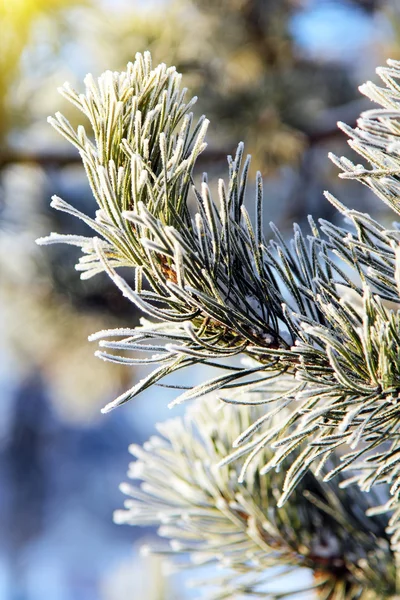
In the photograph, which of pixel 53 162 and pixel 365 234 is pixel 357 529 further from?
pixel 53 162

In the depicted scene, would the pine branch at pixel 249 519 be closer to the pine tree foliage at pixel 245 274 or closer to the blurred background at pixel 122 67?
the pine tree foliage at pixel 245 274

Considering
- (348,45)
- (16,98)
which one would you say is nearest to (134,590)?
(16,98)

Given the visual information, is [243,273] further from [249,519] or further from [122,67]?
[122,67]

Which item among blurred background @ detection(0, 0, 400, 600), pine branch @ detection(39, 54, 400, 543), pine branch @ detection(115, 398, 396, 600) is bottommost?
pine branch @ detection(115, 398, 396, 600)

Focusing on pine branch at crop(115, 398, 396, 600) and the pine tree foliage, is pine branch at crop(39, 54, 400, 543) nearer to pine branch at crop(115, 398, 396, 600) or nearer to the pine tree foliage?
the pine tree foliage

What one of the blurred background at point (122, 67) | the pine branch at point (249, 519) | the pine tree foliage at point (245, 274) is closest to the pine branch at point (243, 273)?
the pine tree foliage at point (245, 274)

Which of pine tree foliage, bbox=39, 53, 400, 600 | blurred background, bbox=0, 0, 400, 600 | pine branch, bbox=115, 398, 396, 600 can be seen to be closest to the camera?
pine tree foliage, bbox=39, 53, 400, 600

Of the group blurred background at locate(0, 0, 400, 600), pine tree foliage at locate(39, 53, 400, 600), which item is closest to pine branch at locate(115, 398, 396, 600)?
pine tree foliage at locate(39, 53, 400, 600)

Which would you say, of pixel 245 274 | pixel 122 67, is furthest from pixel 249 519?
pixel 122 67
